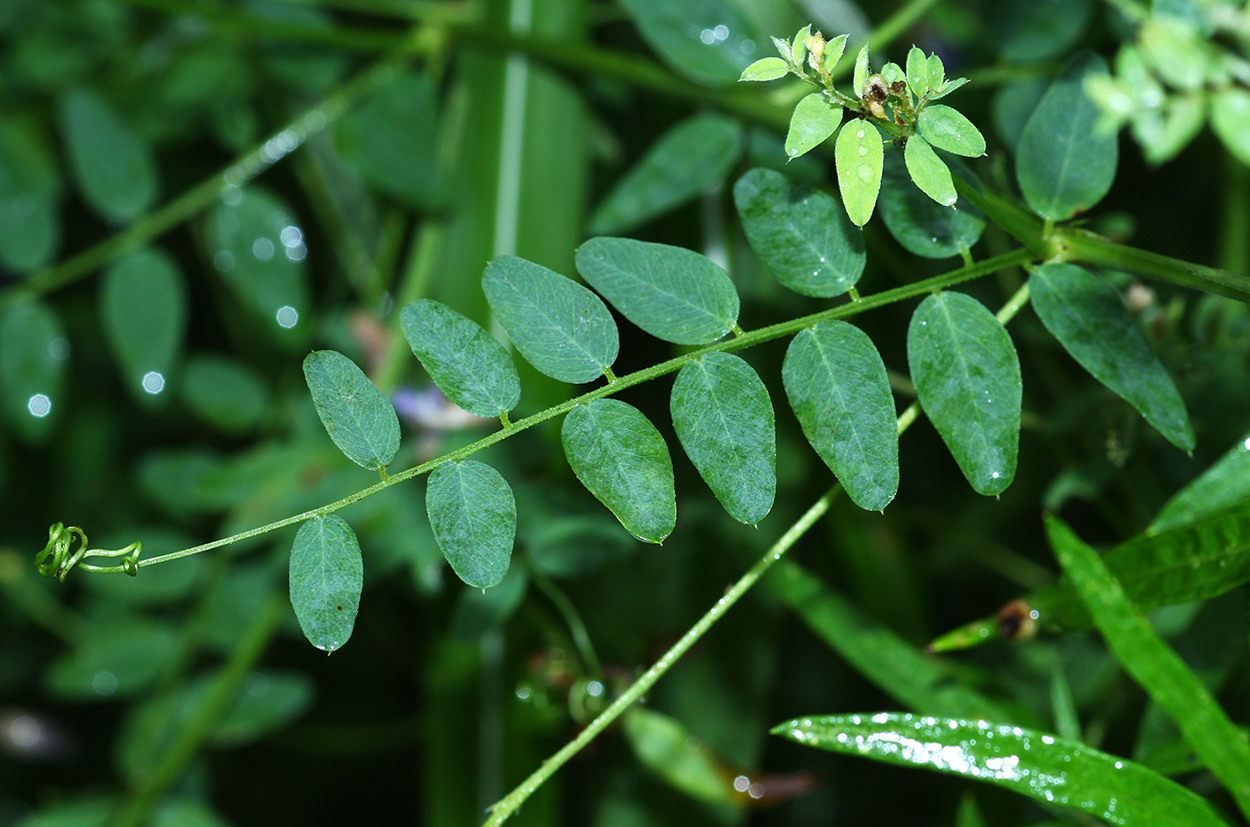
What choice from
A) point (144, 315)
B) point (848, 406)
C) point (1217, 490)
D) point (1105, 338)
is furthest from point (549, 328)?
point (144, 315)

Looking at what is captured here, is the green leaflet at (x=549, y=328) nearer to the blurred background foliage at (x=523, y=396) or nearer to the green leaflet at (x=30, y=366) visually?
the blurred background foliage at (x=523, y=396)

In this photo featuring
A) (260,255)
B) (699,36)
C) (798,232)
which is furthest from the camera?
(260,255)

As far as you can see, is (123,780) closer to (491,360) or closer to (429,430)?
(429,430)

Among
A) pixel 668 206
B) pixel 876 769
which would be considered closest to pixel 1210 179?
pixel 668 206

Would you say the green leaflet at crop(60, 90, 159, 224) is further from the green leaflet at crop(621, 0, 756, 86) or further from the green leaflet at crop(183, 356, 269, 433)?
the green leaflet at crop(621, 0, 756, 86)

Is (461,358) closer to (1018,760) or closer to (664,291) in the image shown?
(664,291)

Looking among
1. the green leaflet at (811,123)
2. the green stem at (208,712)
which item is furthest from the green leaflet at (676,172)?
the green stem at (208,712)
